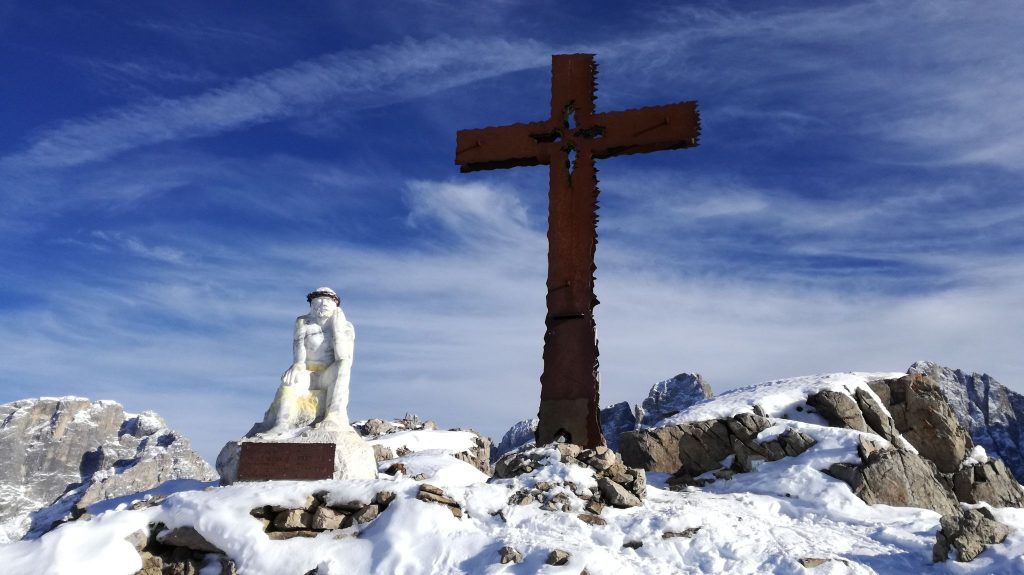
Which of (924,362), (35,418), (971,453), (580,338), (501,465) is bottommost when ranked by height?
(501,465)

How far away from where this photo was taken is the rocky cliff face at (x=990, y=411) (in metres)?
74.6

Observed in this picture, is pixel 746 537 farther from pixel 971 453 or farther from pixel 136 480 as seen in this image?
pixel 136 480

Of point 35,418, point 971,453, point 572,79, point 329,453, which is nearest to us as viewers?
A: point 329,453

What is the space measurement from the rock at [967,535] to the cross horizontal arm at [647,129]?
6.99 m

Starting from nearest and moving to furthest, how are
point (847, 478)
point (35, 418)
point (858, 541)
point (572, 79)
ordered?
point (858, 541)
point (847, 478)
point (572, 79)
point (35, 418)

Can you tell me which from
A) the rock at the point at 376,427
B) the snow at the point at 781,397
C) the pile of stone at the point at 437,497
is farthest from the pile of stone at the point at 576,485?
the rock at the point at 376,427

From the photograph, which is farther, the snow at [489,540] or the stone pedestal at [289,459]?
the stone pedestal at [289,459]

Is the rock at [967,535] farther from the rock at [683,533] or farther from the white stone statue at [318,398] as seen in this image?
the white stone statue at [318,398]

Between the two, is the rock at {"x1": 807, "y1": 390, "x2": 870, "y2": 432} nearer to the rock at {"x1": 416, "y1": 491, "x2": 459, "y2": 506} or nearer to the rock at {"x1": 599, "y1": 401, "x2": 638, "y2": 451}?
the rock at {"x1": 416, "y1": 491, "x2": 459, "y2": 506}

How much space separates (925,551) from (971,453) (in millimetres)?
9925

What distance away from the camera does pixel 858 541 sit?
324 inches

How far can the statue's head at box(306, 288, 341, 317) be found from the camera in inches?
437

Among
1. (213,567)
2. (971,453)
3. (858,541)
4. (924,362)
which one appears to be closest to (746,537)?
(858,541)

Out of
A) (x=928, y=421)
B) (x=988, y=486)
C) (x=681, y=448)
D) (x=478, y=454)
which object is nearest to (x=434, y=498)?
(x=681, y=448)
